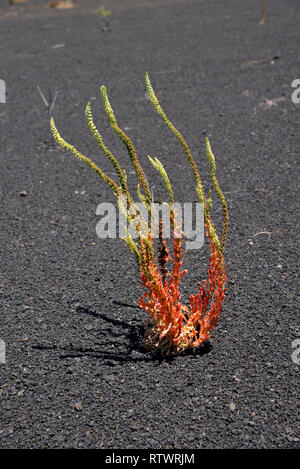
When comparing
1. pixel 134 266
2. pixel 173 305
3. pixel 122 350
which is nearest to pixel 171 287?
pixel 173 305

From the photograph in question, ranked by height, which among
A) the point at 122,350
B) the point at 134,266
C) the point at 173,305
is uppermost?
the point at 134,266

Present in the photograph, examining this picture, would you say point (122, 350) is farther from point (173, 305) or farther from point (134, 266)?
point (134, 266)

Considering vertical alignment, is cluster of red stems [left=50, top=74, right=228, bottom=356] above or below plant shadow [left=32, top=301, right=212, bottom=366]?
above

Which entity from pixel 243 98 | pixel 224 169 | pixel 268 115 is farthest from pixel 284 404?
pixel 243 98

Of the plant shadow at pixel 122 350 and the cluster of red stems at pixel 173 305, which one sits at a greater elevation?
the cluster of red stems at pixel 173 305

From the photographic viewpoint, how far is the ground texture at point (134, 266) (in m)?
1.63

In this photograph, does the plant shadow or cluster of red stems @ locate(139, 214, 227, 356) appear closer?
cluster of red stems @ locate(139, 214, 227, 356)

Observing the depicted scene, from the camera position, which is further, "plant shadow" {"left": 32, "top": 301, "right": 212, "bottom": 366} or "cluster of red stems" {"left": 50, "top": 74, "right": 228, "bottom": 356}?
"plant shadow" {"left": 32, "top": 301, "right": 212, "bottom": 366}

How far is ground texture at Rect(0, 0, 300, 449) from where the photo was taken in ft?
5.36

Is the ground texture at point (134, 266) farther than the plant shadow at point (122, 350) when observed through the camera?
No

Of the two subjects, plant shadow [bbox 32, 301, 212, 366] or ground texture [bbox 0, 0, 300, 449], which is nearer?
ground texture [bbox 0, 0, 300, 449]

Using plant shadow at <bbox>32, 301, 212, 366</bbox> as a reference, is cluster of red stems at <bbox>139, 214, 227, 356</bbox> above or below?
above

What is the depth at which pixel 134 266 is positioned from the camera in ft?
7.78
